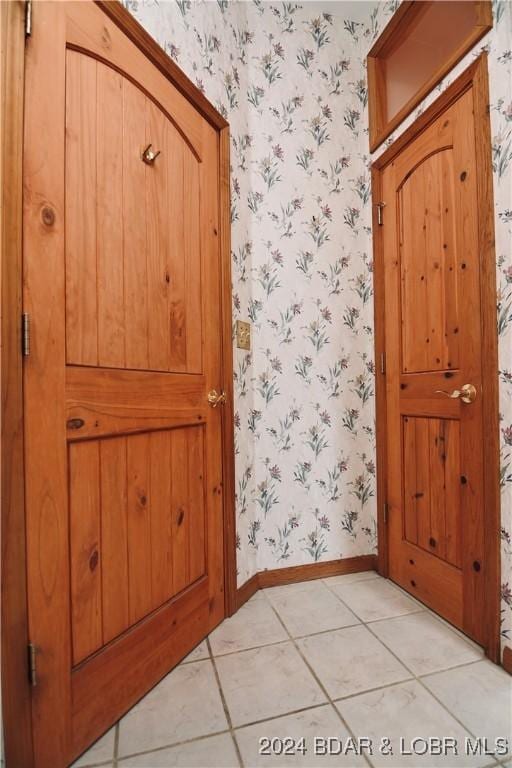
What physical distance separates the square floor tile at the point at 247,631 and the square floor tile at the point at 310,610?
0.05 m

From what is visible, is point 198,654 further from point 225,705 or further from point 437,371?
point 437,371

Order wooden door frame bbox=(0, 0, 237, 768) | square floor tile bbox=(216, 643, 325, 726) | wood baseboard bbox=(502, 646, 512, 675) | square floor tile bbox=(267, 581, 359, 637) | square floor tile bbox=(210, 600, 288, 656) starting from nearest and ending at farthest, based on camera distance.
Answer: wooden door frame bbox=(0, 0, 237, 768), square floor tile bbox=(216, 643, 325, 726), wood baseboard bbox=(502, 646, 512, 675), square floor tile bbox=(210, 600, 288, 656), square floor tile bbox=(267, 581, 359, 637)

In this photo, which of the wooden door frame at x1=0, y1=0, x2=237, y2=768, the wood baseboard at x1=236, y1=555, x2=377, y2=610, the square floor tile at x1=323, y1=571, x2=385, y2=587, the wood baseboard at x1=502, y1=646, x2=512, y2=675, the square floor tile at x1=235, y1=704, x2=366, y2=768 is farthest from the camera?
the square floor tile at x1=323, y1=571, x2=385, y2=587

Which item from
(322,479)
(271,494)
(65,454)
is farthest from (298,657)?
(65,454)

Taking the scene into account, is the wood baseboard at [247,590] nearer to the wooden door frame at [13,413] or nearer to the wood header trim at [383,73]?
the wooden door frame at [13,413]

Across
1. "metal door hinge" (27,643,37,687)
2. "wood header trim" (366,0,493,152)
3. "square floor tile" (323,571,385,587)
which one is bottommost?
"square floor tile" (323,571,385,587)

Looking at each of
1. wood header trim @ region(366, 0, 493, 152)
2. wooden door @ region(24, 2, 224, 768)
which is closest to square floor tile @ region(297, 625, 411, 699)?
wooden door @ region(24, 2, 224, 768)

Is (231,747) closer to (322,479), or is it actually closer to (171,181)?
(322,479)

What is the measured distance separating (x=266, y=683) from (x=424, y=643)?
0.61 meters

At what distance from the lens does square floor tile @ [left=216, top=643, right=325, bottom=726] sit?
1062mm

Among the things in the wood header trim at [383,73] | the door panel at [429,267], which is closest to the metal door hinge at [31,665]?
the door panel at [429,267]

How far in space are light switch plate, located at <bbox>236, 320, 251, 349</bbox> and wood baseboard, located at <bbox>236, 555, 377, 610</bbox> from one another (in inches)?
41.6

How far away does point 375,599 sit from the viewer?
1663 millimetres

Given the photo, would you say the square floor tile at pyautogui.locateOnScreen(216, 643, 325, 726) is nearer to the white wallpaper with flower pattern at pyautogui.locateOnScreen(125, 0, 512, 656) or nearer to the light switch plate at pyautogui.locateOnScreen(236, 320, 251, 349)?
the white wallpaper with flower pattern at pyautogui.locateOnScreen(125, 0, 512, 656)
